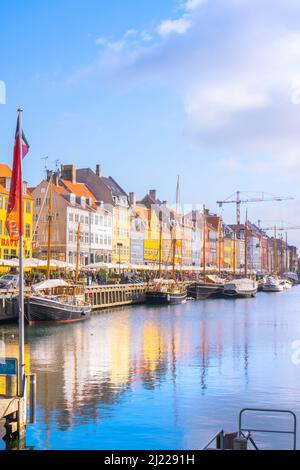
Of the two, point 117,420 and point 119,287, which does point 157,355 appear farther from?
point 119,287

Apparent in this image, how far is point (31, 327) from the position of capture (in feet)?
157

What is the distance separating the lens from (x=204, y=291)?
98.6 metres

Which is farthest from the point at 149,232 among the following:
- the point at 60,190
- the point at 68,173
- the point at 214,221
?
the point at 214,221

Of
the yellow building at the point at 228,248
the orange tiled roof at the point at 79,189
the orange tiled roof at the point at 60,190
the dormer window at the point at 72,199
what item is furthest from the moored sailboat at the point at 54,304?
the yellow building at the point at 228,248

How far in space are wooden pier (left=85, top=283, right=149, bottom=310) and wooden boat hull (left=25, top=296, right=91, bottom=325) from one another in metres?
10.2

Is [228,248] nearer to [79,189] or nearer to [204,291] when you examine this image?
[204,291]

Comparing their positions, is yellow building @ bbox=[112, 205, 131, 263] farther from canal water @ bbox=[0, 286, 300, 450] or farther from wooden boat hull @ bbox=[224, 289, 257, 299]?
canal water @ bbox=[0, 286, 300, 450]

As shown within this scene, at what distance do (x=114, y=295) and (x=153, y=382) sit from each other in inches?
1916

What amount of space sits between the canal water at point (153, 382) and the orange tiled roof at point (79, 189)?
50.2 meters

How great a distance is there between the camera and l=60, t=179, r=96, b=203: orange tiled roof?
99438mm
